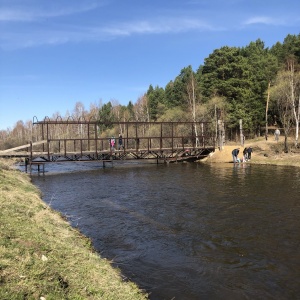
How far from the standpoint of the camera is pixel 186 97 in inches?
2285

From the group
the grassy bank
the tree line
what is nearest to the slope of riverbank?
the tree line

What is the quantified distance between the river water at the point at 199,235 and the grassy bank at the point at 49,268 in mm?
1000

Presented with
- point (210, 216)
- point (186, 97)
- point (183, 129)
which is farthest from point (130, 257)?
point (186, 97)

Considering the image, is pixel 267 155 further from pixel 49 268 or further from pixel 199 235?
pixel 49 268

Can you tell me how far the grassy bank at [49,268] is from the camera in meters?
5.15

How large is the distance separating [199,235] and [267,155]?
2894 centimetres

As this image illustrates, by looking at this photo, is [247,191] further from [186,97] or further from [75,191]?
[186,97]

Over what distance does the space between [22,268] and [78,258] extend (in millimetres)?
1655

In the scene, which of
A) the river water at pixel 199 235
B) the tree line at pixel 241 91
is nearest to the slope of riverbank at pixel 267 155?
the tree line at pixel 241 91

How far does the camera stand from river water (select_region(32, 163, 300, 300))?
716 cm

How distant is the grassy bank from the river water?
100 centimetres

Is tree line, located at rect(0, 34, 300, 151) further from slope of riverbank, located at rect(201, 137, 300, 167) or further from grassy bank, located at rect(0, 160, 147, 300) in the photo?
grassy bank, located at rect(0, 160, 147, 300)

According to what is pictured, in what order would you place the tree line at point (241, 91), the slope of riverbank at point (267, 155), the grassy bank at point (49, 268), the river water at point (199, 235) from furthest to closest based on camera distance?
the tree line at point (241, 91) → the slope of riverbank at point (267, 155) → the river water at point (199, 235) → the grassy bank at point (49, 268)

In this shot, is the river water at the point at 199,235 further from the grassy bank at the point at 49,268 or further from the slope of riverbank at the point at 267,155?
the slope of riverbank at the point at 267,155
